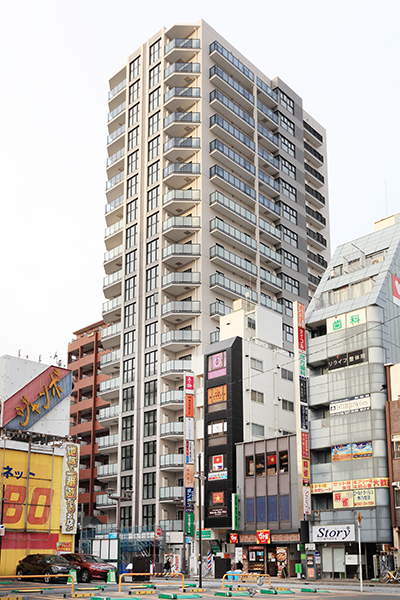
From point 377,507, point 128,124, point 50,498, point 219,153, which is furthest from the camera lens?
point 128,124

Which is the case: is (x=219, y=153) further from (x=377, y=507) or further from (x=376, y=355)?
(x=377, y=507)

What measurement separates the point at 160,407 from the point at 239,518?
17.7 metres

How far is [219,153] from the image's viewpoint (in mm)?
91750

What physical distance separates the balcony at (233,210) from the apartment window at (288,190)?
10297 millimetres

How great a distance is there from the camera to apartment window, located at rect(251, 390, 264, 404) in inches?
2977

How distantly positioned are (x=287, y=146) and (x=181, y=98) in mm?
20705

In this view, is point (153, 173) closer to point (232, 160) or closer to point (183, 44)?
point (232, 160)

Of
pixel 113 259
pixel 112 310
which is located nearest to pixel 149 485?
pixel 112 310

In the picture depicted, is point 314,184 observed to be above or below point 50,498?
above

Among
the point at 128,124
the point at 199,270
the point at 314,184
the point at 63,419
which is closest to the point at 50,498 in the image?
the point at 63,419

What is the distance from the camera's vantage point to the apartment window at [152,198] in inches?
Answer: 3664

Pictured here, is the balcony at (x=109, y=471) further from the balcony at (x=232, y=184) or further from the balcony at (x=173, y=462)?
the balcony at (x=232, y=184)

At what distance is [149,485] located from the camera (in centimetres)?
8119

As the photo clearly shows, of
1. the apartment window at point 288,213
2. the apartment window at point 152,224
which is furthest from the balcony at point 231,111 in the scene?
the apartment window at point 152,224
